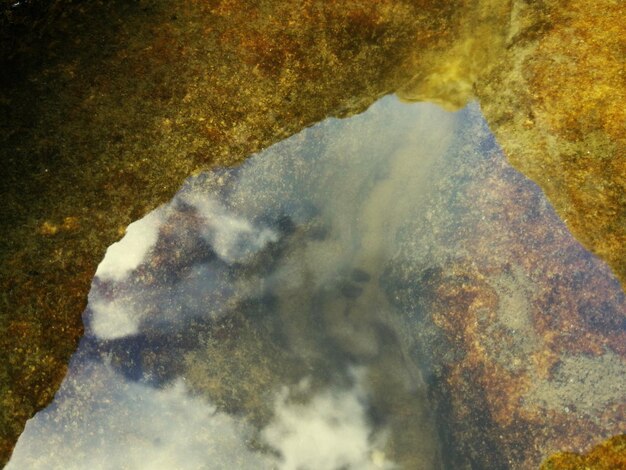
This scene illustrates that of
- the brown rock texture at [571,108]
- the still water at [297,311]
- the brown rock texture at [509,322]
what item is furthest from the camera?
the brown rock texture at [571,108]

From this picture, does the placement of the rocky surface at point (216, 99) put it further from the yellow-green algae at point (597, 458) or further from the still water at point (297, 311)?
the yellow-green algae at point (597, 458)

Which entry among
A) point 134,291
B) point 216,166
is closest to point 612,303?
point 216,166

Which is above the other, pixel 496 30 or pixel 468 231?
pixel 496 30

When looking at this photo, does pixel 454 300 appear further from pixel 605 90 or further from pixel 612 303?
pixel 605 90

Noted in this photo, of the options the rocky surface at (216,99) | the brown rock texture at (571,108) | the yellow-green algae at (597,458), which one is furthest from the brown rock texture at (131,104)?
the yellow-green algae at (597,458)

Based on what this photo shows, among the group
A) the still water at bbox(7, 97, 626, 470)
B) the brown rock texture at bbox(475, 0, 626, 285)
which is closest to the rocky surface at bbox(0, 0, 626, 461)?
the brown rock texture at bbox(475, 0, 626, 285)

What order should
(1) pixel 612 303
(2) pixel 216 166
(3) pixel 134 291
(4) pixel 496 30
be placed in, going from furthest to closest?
(4) pixel 496 30 → (2) pixel 216 166 → (3) pixel 134 291 → (1) pixel 612 303

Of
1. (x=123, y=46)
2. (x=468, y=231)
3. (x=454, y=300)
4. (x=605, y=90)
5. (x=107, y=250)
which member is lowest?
(x=454, y=300)
